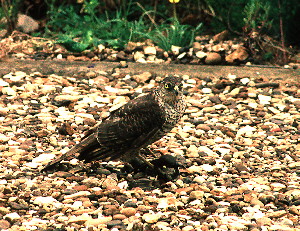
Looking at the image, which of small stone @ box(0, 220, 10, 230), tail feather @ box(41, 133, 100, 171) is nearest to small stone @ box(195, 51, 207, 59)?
tail feather @ box(41, 133, 100, 171)

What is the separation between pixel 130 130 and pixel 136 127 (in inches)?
2.0

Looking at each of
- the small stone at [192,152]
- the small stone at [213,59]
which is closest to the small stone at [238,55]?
the small stone at [213,59]

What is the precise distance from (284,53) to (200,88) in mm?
1350

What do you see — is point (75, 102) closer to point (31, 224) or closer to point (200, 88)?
point (200, 88)

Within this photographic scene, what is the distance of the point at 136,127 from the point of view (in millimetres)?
4172

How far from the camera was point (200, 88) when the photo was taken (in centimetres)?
617

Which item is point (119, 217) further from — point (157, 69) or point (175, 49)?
point (175, 49)

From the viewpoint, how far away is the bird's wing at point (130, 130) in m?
4.15

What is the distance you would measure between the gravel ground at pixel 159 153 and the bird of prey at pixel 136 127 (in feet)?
0.56

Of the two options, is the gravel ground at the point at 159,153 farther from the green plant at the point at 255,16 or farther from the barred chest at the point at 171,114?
the green plant at the point at 255,16

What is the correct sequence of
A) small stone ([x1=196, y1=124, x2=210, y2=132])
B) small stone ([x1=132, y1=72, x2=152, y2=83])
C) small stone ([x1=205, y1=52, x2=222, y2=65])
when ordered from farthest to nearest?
small stone ([x1=205, y1=52, x2=222, y2=65]) < small stone ([x1=132, y1=72, x2=152, y2=83]) < small stone ([x1=196, y1=124, x2=210, y2=132])

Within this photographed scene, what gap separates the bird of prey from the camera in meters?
4.16

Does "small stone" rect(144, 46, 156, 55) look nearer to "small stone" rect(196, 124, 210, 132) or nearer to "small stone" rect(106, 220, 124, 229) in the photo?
"small stone" rect(196, 124, 210, 132)

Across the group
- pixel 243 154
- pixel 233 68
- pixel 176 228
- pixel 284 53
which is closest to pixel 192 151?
pixel 243 154
